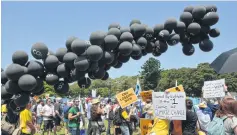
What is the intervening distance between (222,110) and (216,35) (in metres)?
3.53

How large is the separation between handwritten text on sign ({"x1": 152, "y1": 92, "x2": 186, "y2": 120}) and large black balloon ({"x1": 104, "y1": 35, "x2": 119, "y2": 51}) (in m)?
1.52

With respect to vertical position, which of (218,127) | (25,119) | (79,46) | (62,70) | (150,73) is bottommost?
(218,127)

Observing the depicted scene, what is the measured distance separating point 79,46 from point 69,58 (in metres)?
0.32

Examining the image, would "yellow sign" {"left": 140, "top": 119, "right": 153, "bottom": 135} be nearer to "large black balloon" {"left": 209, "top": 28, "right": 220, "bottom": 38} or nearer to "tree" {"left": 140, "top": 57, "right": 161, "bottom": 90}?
"large black balloon" {"left": 209, "top": 28, "right": 220, "bottom": 38}

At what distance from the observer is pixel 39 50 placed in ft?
21.3

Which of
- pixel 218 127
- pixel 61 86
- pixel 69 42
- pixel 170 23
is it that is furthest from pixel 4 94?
pixel 218 127

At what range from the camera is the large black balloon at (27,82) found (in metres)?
6.19

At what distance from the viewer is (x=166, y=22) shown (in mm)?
7973

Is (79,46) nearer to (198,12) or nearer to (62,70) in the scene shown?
(62,70)

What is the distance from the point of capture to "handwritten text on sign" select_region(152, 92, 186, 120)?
7.01m

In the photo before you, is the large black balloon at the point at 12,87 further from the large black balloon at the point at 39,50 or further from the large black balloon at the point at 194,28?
the large black balloon at the point at 194,28

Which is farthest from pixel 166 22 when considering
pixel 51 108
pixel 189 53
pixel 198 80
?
pixel 198 80

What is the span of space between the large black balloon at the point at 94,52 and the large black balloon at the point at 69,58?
0.32 meters

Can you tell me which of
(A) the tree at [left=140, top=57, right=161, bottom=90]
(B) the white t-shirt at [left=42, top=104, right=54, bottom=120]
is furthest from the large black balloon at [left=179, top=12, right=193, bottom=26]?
(A) the tree at [left=140, top=57, right=161, bottom=90]
